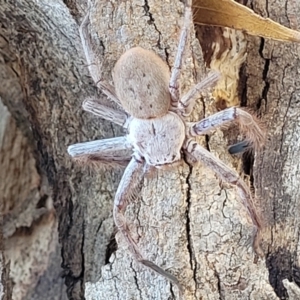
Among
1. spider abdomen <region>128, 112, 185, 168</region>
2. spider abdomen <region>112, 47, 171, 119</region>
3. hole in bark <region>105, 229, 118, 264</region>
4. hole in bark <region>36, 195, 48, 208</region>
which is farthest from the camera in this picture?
hole in bark <region>36, 195, 48, 208</region>

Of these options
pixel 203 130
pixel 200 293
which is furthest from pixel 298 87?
pixel 200 293

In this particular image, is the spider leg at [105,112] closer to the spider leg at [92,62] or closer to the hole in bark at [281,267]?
the spider leg at [92,62]

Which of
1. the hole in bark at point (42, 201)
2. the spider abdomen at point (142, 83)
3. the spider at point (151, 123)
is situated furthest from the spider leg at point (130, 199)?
the hole in bark at point (42, 201)

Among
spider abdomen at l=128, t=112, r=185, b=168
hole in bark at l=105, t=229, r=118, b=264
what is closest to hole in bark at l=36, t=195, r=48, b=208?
hole in bark at l=105, t=229, r=118, b=264

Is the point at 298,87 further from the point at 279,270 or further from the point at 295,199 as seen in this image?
the point at 279,270

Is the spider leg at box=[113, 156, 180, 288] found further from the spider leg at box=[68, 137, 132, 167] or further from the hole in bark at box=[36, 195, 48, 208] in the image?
the hole in bark at box=[36, 195, 48, 208]

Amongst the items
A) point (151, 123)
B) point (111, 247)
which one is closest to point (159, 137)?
point (151, 123)
